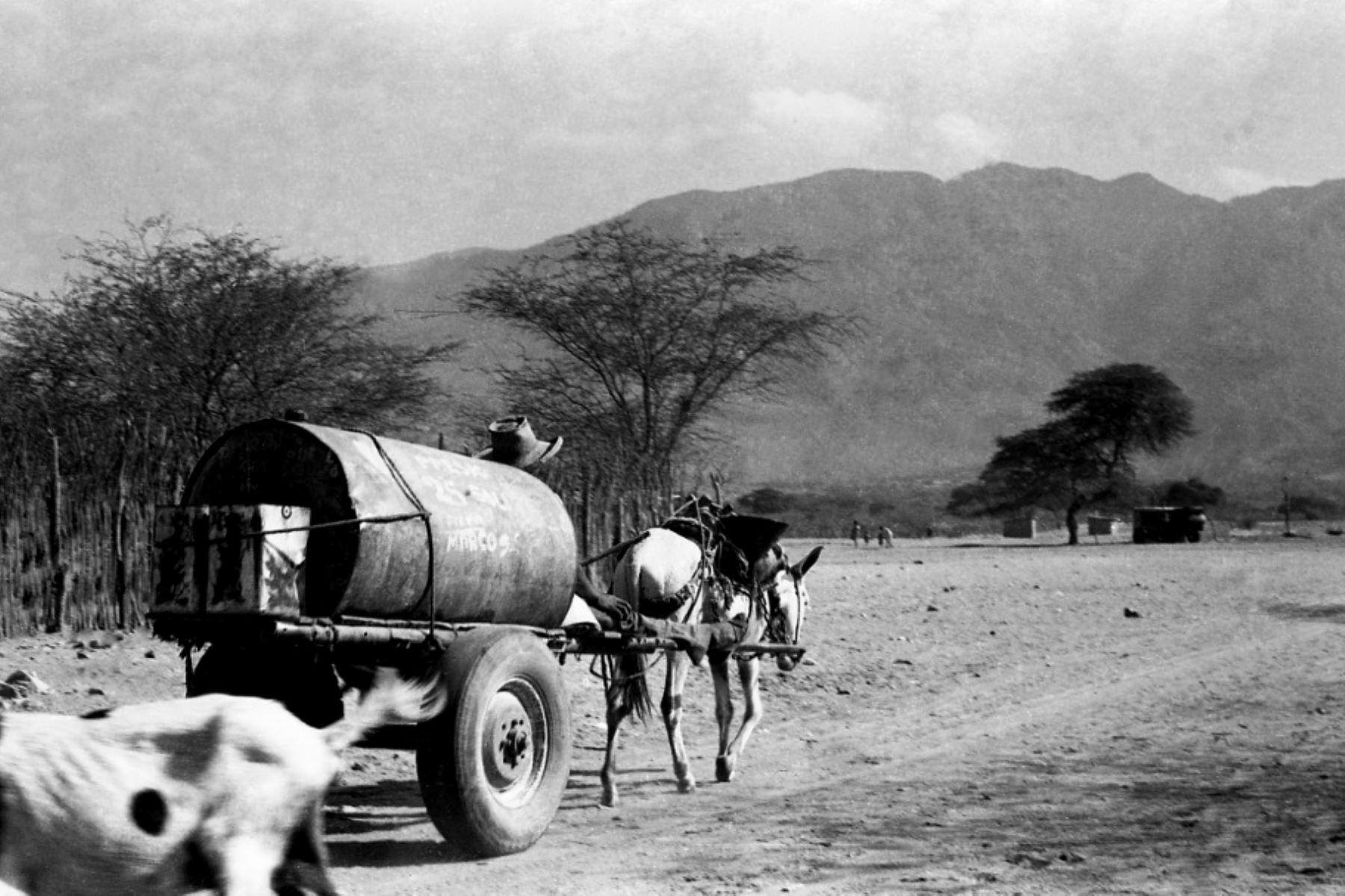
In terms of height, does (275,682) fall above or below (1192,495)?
below

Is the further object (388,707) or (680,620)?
(680,620)

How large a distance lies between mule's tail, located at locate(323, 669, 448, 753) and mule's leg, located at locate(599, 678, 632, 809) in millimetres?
2337

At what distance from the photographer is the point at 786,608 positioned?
11.6 m

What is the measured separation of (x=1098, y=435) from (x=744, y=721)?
65.7 metres

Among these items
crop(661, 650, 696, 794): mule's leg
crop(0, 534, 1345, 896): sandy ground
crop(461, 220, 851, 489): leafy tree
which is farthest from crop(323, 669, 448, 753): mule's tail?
crop(461, 220, 851, 489): leafy tree

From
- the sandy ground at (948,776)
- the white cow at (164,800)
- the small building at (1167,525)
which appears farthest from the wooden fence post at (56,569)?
the small building at (1167,525)

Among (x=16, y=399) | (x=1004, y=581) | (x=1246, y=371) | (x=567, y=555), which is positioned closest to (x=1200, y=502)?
(x=1004, y=581)

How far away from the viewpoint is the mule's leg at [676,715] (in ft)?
31.3

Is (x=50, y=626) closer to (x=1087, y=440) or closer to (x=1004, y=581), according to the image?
(x=1004, y=581)

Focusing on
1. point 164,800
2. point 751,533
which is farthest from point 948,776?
point 164,800

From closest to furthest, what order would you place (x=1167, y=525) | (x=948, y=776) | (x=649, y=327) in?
(x=948, y=776)
(x=649, y=327)
(x=1167, y=525)

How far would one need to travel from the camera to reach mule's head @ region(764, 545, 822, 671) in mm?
11438

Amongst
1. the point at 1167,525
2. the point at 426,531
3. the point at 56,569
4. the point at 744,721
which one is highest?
the point at 1167,525

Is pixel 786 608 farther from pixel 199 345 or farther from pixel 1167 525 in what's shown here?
pixel 1167 525
